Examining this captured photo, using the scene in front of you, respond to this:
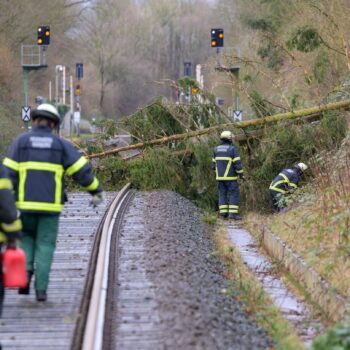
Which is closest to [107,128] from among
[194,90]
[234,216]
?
[194,90]

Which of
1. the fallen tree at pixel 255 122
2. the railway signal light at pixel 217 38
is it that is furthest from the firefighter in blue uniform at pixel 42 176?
the railway signal light at pixel 217 38

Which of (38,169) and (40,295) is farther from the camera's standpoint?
(40,295)

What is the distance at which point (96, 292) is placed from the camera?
343 inches

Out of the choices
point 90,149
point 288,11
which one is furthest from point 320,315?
point 288,11

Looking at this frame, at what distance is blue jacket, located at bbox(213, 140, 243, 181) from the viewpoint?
17781mm

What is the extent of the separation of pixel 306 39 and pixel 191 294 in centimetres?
1867

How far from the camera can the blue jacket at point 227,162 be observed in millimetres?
17781

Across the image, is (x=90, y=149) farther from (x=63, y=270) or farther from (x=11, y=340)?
(x=11, y=340)

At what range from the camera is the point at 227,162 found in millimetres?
17781

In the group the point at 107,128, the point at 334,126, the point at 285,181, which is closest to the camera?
the point at 285,181

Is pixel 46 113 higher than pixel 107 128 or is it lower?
higher

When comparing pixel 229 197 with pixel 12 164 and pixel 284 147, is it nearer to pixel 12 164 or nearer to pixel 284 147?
pixel 284 147

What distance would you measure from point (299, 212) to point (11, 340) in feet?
25.8

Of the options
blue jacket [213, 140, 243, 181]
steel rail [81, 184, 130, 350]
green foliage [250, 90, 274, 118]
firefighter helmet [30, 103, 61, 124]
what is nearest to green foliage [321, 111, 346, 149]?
green foliage [250, 90, 274, 118]
